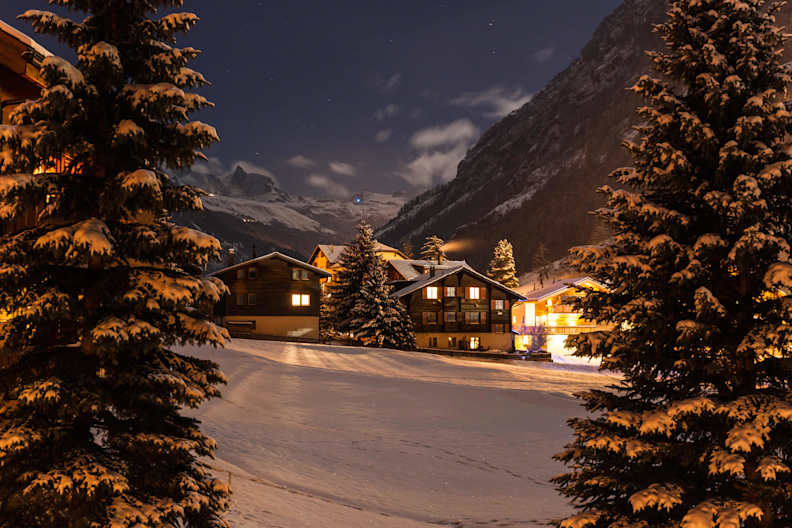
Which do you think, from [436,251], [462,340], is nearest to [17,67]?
[462,340]

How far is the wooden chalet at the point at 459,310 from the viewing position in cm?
6494

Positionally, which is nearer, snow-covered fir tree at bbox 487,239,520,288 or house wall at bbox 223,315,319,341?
house wall at bbox 223,315,319,341

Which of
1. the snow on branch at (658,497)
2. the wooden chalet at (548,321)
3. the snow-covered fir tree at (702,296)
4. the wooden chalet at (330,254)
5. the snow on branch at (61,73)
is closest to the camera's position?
the snow on branch at (61,73)

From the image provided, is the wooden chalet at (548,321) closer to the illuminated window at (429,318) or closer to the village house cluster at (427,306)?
the village house cluster at (427,306)

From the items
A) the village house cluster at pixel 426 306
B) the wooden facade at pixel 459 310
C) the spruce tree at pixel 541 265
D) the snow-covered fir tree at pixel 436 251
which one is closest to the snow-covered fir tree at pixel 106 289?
the village house cluster at pixel 426 306

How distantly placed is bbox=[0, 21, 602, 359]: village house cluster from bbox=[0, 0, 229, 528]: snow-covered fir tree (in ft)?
130

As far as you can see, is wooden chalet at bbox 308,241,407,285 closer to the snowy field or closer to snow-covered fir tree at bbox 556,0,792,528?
the snowy field

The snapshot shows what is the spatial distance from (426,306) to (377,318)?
1390cm

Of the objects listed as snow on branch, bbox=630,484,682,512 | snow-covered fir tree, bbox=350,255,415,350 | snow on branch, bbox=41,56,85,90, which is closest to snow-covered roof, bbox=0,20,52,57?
snow on branch, bbox=41,56,85,90

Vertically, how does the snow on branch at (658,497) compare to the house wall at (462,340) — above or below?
above

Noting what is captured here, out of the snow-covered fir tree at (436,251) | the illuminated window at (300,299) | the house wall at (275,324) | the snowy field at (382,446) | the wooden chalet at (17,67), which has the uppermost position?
the snow-covered fir tree at (436,251)

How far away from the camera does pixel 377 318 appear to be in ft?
172

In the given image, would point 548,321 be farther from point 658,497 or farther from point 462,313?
point 658,497

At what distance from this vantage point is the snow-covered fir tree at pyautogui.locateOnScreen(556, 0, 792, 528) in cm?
824
